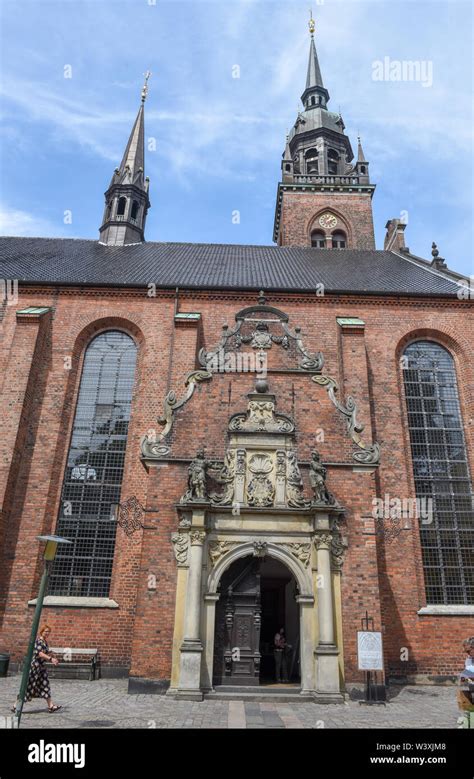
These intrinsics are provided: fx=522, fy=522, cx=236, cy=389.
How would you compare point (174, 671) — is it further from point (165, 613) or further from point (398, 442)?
point (398, 442)

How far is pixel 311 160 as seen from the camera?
105ft

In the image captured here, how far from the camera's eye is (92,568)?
14133 mm

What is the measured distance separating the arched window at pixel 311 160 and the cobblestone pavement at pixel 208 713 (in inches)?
1128

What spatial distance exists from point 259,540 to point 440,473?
702cm

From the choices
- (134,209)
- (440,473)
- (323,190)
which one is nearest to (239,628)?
(440,473)

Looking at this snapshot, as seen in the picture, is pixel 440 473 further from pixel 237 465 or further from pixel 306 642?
pixel 306 642

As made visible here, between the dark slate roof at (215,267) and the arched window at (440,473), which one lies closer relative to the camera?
the arched window at (440,473)

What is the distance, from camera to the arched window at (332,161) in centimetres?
3158

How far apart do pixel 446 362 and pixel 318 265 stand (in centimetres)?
715

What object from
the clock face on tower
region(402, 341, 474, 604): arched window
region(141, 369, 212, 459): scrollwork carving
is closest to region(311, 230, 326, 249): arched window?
the clock face on tower

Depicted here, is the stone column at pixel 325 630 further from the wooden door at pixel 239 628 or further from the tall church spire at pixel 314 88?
the tall church spire at pixel 314 88

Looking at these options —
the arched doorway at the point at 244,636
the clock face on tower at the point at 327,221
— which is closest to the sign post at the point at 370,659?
the arched doorway at the point at 244,636

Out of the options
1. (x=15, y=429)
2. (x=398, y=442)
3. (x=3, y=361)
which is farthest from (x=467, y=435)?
(x=3, y=361)

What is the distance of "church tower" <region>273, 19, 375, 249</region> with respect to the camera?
2858 centimetres
